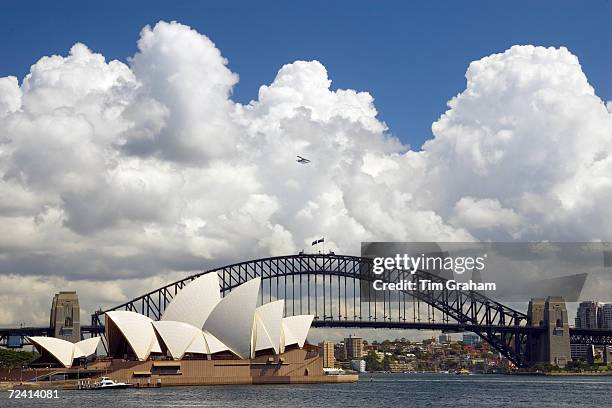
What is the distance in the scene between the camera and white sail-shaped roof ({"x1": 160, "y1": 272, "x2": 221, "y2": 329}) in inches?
3957

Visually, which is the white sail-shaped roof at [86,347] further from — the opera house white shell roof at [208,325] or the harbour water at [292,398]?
the harbour water at [292,398]

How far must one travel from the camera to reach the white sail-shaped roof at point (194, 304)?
100m

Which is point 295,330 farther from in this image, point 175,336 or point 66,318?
point 66,318

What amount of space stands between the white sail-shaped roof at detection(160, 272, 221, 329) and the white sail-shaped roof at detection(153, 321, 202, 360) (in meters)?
2.92

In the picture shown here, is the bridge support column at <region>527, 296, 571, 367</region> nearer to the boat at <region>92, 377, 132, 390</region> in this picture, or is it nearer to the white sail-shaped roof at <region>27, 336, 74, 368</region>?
the boat at <region>92, 377, 132, 390</region>

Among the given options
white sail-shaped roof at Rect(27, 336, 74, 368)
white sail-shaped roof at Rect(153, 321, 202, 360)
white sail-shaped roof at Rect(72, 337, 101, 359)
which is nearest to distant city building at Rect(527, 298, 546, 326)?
white sail-shaped roof at Rect(72, 337, 101, 359)

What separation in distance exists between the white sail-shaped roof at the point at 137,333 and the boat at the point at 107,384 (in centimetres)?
383

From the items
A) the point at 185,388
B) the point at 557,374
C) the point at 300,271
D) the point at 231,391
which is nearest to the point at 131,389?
the point at 185,388

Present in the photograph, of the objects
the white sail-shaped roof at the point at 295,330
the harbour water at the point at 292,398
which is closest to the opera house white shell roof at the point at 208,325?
the white sail-shaped roof at the point at 295,330

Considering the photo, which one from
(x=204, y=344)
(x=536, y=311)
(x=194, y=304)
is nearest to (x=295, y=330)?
(x=204, y=344)

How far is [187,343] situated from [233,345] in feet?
15.2

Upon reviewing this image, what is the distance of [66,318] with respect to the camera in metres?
142

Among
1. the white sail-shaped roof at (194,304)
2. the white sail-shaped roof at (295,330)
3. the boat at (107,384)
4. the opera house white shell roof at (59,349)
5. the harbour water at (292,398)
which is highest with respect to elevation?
the white sail-shaped roof at (194,304)

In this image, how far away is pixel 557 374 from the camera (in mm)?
145250
